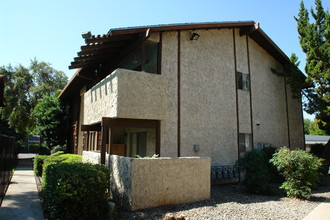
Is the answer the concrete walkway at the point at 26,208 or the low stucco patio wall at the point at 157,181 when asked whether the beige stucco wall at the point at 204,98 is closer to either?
the low stucco patio wall at the point at 157,181

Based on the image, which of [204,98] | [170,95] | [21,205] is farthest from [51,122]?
[21,205]

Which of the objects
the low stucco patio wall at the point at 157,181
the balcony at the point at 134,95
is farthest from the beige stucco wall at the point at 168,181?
the balcony at the point at 134,95

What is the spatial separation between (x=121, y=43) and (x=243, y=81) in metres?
6.69

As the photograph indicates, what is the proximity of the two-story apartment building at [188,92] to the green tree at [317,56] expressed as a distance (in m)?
1.54

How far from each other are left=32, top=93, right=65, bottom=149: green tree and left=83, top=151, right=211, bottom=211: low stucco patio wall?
48.9 feet

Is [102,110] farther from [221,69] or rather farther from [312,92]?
[312,92]

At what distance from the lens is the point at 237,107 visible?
13.1 meters

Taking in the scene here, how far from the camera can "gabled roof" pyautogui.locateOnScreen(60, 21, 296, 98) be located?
981cm

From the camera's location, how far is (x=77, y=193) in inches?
232

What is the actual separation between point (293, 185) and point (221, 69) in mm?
6213

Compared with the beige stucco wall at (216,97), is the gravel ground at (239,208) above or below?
below

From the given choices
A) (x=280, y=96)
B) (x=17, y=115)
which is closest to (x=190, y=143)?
(x=280, y=96)

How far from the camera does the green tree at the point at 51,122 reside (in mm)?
21469

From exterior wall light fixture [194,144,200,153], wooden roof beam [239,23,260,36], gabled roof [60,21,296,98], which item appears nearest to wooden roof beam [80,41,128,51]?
gabled roof [60,21,296,98]
